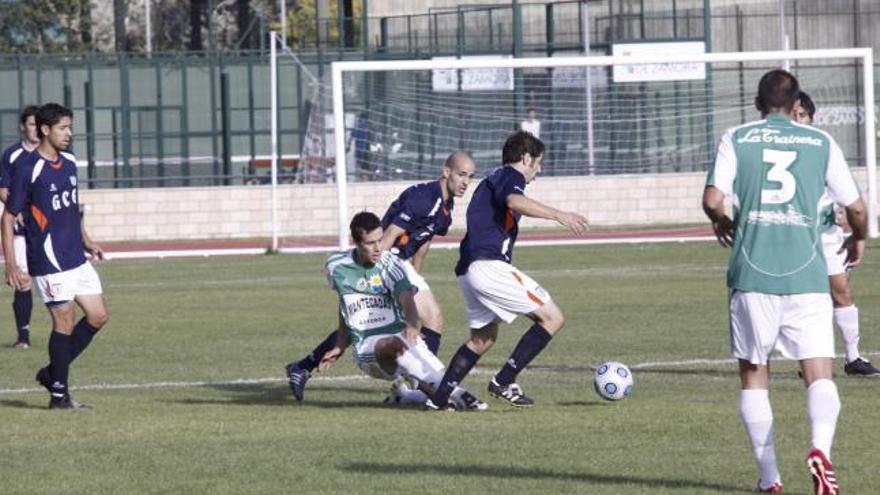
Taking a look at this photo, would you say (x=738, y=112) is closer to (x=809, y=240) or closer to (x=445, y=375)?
(x=445, y=375)

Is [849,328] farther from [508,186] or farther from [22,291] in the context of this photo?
[22,291]

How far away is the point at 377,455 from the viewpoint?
980 cm

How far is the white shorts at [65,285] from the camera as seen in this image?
12.0 meters

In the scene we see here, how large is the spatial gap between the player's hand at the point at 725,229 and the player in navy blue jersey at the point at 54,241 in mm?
5100

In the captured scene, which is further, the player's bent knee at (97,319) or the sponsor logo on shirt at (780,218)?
the player's bent knee at (97,319)

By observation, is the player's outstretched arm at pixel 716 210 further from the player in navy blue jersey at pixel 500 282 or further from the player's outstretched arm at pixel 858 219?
the player in navy blue jersey at pixel 500 282

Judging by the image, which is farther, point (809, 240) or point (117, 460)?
point (117, 460)

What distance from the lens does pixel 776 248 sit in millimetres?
8188

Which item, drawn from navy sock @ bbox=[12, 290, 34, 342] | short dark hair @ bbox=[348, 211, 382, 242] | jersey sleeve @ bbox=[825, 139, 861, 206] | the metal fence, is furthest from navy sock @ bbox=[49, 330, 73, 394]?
the metal fence

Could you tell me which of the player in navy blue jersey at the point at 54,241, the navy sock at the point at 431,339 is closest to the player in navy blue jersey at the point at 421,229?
the navy sock at the point at 431,339

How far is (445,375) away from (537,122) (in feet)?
82.4

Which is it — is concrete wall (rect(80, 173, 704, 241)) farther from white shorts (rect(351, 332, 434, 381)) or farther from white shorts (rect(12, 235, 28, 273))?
white shorts (rect(351, 332, 434, 381))

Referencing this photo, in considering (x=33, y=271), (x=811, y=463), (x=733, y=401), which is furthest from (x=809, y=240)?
(x=33, y=271)

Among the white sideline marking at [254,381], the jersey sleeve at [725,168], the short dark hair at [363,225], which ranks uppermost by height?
the jersey sleeve at [725,168]
